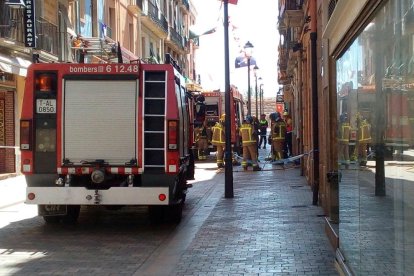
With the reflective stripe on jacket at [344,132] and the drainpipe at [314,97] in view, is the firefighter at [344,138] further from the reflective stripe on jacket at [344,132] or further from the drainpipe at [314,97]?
the drainpipe at [314,97]

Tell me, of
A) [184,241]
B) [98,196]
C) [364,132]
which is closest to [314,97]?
[184,241]

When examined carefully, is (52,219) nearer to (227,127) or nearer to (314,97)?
(227,127)

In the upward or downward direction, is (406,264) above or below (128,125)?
below

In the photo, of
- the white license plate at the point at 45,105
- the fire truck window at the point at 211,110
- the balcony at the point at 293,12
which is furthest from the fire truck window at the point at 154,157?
the fire truck window at the point at 211,110

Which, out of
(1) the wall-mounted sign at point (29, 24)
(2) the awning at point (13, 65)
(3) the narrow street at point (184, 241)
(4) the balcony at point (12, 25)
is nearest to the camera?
(3) the narrow street at point (184, 241)

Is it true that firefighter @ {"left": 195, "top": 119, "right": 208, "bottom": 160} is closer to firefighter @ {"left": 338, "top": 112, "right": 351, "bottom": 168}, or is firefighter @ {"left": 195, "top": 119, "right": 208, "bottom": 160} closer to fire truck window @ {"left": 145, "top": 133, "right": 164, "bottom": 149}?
fire truck window @ {"left": 145, "top": 133, "right": 164, "bottom": 149}

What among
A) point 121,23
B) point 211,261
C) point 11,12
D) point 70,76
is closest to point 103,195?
point 70,76

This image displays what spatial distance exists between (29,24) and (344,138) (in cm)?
1584

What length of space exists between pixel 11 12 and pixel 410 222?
58.7ft

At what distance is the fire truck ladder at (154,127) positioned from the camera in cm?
862

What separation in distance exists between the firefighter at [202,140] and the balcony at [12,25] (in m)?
8.36

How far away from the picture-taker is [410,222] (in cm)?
316

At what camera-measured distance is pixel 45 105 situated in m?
8.74

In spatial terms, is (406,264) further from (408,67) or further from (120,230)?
(120,230)
